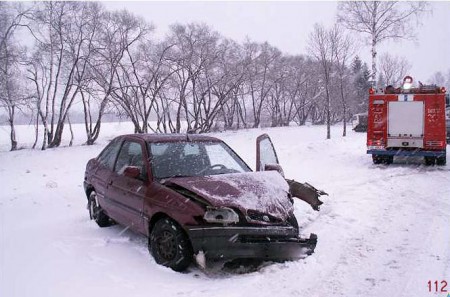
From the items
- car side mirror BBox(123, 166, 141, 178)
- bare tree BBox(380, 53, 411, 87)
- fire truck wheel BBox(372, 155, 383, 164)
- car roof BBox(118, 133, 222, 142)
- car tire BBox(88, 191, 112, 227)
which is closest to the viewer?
car side mirror BBox(123, 166, 141, 178)

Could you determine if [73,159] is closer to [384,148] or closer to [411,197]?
[384,148]

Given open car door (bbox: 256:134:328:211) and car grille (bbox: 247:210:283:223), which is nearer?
car grille (bbox: 247:210:283:223)

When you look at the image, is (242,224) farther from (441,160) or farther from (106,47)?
(106,47)

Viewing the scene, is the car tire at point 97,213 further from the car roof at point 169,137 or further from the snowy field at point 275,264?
the car roof at point 169,137

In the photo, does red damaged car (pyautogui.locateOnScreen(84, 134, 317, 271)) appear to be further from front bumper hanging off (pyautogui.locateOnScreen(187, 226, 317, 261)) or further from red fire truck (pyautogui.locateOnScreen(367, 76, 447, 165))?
red fire truck (pyautogui.locateOnScreen(367, 76, 447, 165))

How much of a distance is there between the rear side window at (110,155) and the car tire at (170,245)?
6.50 ft

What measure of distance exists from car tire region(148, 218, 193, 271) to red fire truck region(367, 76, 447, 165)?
1081 cm

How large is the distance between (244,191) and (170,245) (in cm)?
107

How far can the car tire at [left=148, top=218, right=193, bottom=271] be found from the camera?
175 inches

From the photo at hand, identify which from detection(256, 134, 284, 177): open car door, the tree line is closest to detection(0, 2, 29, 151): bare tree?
the tree line

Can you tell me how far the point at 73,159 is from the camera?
21.7m

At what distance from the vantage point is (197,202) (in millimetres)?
4488

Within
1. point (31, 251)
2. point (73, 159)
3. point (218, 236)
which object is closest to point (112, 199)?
point (31, 251)

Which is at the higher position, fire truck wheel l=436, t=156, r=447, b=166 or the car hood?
the car hood
